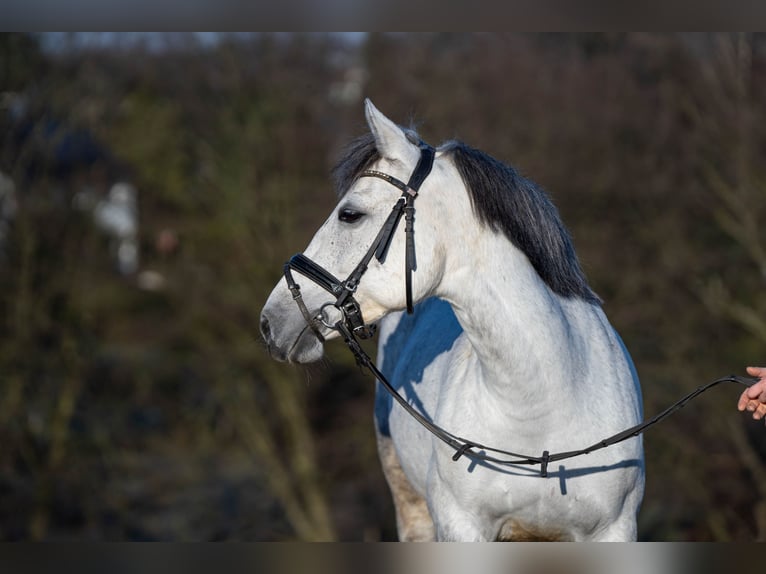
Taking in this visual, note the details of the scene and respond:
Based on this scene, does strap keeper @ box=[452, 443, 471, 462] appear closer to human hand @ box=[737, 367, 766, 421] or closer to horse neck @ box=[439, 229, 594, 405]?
horse neck @ box=[439, 229, 594, 405]

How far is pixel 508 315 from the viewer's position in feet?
10.4

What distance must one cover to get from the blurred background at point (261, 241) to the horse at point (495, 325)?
730 centimetres

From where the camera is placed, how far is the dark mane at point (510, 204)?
3172 millimetres

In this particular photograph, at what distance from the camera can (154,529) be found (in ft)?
37.6

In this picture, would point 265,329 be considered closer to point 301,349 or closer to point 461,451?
point 301,349

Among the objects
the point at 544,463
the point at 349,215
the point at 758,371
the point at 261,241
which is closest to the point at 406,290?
the point at 349,215

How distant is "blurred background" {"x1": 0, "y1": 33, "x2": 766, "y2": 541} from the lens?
34.5ft

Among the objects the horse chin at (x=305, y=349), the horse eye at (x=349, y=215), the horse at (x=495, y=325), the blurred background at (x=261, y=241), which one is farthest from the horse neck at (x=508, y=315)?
the blurred background at (x=261, y=241)

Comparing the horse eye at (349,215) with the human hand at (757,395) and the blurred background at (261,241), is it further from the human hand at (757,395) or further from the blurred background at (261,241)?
the blurred background at (261,241)

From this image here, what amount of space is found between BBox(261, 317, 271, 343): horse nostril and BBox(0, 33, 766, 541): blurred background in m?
7.55

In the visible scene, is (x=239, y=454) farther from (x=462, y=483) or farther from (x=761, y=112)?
(x=462, y=483)

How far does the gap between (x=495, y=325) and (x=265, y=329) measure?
2.64 feet

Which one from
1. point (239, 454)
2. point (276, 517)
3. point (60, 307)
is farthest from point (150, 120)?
point (276, 517)

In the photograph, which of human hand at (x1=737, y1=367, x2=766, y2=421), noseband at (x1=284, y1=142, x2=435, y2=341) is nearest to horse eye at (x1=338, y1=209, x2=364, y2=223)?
noseband at (x1=284, y1=142, x2=435, y2=341)
